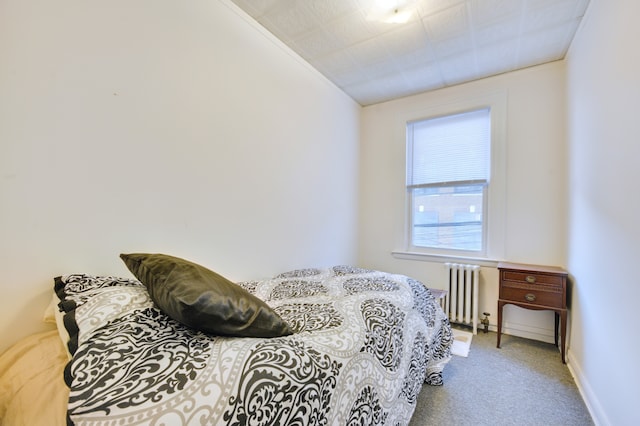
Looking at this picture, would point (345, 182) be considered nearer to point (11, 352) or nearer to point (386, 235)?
point (386, 235)

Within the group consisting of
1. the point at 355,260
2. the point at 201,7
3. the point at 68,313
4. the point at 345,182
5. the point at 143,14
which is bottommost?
the point at 355,260

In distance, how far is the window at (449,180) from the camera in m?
2.89

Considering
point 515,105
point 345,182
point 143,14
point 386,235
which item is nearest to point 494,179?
point 515,105

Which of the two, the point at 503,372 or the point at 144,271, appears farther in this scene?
the point at 503,372

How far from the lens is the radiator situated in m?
2.77

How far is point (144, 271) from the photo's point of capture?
102 cm

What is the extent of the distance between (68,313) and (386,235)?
3.02m

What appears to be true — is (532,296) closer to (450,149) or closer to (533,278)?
(533,278)

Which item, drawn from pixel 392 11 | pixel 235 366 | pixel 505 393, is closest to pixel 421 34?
pixel 392 11

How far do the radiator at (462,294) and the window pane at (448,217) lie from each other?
0.26m

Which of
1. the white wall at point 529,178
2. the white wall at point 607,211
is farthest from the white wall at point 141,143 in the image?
the white wall at point 607,211

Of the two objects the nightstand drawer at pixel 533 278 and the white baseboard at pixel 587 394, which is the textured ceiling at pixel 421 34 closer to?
the nightstand drawer at pixel 533 278

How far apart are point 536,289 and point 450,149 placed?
160 cm

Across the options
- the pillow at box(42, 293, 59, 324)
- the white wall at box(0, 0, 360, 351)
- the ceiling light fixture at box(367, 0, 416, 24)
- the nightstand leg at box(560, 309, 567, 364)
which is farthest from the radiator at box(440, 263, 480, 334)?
the pillow at box(42, 293, 59, 324)
